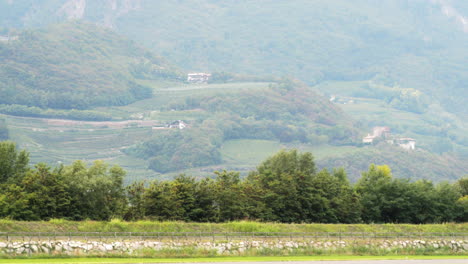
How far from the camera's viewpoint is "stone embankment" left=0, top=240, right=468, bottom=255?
2379 inches

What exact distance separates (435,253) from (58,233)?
124ft

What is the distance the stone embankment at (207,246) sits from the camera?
2379 inches

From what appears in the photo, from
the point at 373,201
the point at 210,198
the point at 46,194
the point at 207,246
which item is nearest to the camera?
the point at 207,246

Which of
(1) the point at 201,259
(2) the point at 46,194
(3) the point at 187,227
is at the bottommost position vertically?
(1) the point at 201,259

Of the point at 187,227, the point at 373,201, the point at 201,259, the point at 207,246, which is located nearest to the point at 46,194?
the point at 187,227

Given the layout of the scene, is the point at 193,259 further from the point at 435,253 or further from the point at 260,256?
the point at 435,253

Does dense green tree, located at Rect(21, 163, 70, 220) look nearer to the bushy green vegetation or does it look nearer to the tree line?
the tree line

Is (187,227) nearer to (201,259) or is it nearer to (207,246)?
(207,246)

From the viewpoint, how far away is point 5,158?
97.4 metres

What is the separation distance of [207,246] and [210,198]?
72.8 ft

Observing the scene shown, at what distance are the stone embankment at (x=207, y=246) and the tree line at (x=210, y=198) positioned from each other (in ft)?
52.9

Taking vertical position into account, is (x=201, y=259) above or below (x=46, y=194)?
below

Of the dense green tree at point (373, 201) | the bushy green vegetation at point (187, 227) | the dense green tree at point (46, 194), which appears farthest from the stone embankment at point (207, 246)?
the dense green tree at point (373, 201)

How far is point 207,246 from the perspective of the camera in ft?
217
